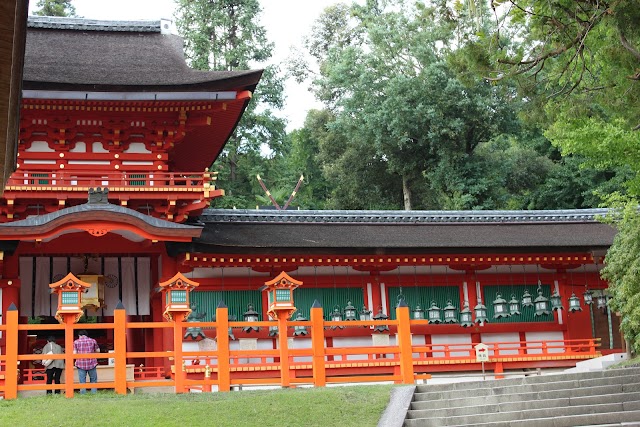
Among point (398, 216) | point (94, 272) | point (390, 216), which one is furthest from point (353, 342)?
point (94, 272)

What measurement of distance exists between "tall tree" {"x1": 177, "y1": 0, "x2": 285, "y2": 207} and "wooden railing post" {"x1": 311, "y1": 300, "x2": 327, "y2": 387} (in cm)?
2700

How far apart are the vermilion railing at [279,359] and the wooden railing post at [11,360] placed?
0.05 feet

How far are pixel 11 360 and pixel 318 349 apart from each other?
17.7 feet

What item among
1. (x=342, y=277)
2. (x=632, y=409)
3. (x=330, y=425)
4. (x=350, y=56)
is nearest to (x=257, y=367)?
(x=342, y=277)

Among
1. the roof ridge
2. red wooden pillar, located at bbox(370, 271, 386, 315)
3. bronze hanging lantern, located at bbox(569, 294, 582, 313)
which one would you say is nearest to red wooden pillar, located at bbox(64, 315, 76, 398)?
A: the roof ridge

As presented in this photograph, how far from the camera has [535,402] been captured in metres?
13.3

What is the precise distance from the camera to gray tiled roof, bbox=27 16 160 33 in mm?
25094

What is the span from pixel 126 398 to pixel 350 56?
29715mm

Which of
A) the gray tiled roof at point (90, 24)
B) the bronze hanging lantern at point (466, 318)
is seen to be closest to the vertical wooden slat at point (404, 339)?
the bronze hanging lantern at point (466, 318)

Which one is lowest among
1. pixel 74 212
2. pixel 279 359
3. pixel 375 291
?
pixel 279 359

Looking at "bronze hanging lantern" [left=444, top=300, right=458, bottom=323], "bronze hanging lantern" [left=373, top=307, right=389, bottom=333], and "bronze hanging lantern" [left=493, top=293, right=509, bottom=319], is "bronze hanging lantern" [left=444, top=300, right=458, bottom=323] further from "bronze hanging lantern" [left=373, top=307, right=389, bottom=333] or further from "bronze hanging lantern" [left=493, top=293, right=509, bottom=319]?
"bronze hanging lantern" [left=373, top=307, right=389, bottom=333]

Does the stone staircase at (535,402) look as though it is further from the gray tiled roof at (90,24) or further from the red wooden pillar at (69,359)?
the gray tiled roof at (90,24)

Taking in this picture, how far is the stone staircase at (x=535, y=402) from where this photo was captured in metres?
12.7

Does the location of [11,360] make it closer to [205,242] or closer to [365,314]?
[205,242]
